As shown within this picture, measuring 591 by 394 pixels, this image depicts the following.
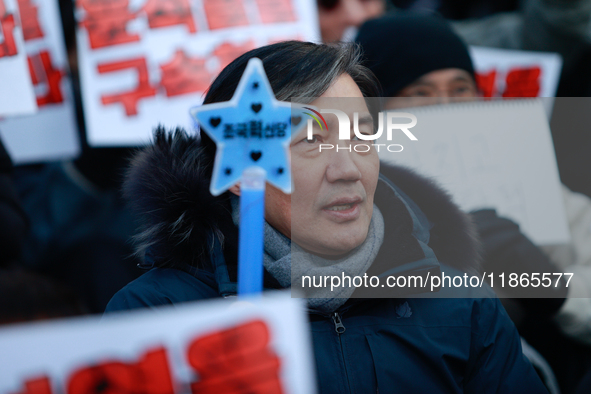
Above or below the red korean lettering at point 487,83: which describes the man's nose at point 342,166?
below

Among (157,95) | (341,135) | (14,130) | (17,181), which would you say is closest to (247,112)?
(341,135)

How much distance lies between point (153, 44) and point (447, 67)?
51.0 inches

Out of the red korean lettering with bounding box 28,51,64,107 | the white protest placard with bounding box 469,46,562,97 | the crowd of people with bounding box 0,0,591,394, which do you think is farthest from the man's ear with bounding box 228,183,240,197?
the white protest placard with bounding box 469,46,562,97

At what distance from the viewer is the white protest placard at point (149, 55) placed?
230cm

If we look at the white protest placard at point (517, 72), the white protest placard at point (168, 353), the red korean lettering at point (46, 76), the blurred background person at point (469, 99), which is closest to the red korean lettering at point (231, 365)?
the white protest placard at point (168, 353)

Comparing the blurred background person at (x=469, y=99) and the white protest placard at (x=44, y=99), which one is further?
the white protest placard at (x=44, y=99)

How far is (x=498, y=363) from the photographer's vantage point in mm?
1457

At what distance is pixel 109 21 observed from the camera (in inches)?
92.0

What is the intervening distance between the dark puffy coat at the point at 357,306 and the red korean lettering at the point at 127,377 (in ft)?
1.52

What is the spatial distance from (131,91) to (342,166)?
4.45 ft

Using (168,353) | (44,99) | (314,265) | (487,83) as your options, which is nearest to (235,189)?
(314,265)

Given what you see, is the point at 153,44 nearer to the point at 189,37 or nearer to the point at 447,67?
the point at 189,37

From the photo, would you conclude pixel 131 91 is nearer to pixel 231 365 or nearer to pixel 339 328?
pixel 339 328

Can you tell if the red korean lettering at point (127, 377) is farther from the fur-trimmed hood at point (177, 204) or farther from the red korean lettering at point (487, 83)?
the red korean lettering at point (487, 83)
